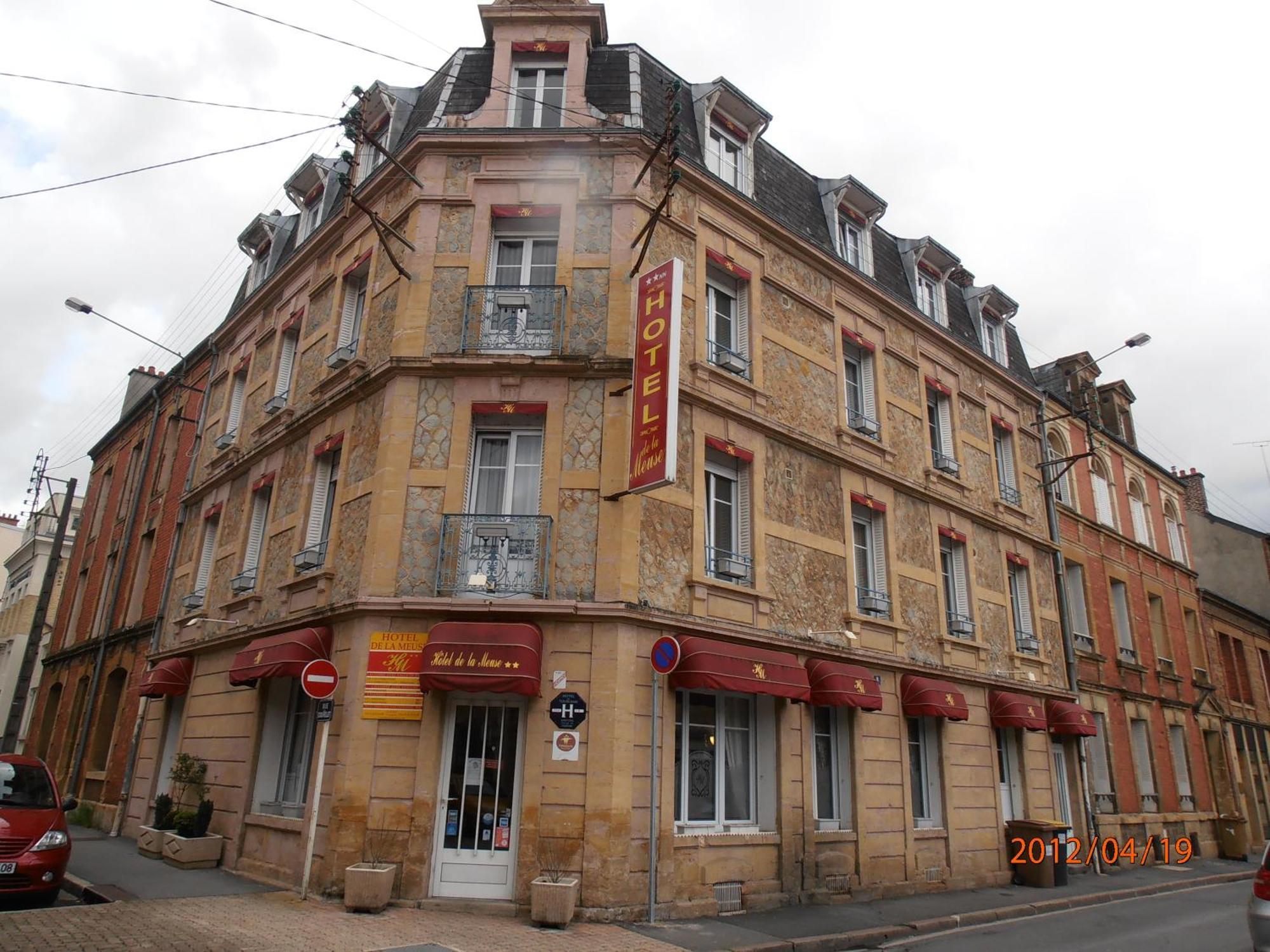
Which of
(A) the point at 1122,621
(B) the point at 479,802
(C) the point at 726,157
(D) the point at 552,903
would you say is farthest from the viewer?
(A) the point at 1122,621

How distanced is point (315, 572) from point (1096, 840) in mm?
15852

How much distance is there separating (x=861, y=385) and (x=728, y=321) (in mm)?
3472

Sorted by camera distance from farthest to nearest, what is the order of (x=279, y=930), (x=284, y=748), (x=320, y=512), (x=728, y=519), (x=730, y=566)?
1. (x=320, y=512)
2. (x=284, y=748)
3. (x=728, y=519)
4. (x=730, y=566)
5. (x=279, y=930)

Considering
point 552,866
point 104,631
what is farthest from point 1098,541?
point 104,631

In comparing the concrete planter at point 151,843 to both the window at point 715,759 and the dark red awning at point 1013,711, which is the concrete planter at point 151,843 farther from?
the dark red awning at point 1013,711

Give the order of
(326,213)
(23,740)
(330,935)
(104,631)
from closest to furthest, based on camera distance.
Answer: (330,935), (326,213), (104,631), (23,740)

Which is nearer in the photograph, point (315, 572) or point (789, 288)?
point (315, 572)

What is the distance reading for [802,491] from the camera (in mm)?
13047

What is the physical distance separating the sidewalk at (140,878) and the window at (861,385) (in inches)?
453

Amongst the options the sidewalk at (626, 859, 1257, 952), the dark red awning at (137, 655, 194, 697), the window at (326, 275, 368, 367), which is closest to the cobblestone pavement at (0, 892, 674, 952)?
the sidewalk at (626, 859, 1257, 952)

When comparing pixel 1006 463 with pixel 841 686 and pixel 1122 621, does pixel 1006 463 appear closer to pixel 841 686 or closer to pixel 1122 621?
pixel 1122 621

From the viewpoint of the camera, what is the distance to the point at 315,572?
456 inches

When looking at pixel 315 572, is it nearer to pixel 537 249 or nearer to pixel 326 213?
pixel 537 249

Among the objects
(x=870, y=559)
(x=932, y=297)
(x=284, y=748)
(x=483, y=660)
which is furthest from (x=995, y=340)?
(x=284, y=748)
